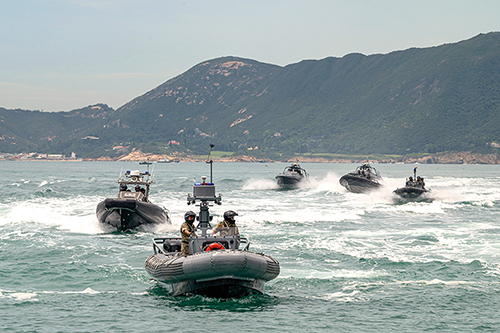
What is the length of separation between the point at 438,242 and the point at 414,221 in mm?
9337

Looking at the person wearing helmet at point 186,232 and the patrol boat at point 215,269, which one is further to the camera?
the person wearing helmet at point 186,232

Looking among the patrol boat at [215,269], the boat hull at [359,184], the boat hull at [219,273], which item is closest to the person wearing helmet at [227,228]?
the patrol boat at [215,269]

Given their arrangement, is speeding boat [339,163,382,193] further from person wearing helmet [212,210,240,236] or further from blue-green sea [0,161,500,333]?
person wearing helmet [212,210,240,236]

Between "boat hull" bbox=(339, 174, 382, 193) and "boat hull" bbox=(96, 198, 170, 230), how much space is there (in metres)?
32.4

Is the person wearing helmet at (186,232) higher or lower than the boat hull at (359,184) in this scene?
higher

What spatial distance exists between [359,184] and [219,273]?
47.9m

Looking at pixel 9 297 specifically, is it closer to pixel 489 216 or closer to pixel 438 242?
pixel 438 242

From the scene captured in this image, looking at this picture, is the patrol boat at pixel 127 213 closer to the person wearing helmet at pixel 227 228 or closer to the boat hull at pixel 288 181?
the person wearing helmet at pixel 227 228

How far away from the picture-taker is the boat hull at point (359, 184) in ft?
192

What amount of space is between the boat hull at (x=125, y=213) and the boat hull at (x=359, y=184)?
32388mm

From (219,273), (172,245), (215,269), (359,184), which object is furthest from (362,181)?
(215,269)

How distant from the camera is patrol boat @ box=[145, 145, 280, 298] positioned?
48.2ft

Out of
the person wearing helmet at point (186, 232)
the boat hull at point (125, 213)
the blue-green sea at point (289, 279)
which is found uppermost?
the person wearing helmet at point (186, 232)

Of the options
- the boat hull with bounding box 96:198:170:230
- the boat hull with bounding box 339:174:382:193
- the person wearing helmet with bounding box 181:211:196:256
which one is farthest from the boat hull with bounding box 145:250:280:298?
the boat hull with bounding box 339:174:382:193
